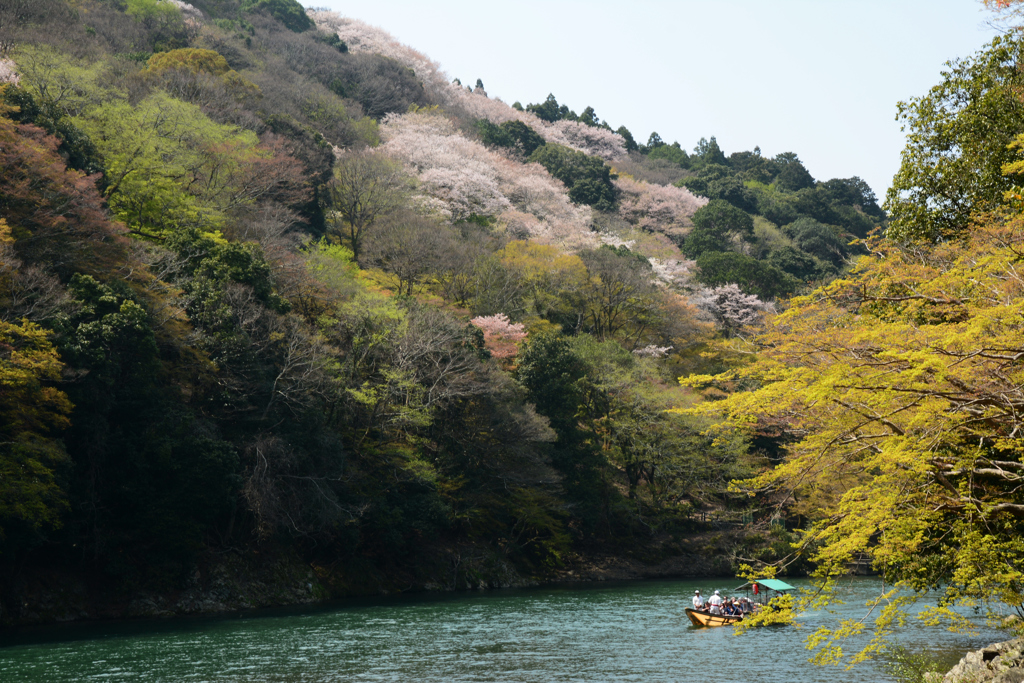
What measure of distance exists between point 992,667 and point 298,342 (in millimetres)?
21155

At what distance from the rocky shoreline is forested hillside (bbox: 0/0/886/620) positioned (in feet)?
61.2

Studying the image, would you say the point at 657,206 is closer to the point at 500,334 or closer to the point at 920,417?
the point at 500,334

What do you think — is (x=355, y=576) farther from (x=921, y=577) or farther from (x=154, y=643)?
(x=921, y=577)

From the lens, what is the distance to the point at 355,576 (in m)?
27.8

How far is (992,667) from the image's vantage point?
11391mm

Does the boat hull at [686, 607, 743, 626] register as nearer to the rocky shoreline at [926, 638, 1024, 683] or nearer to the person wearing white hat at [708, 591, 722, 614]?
the person wearing white hat at [708, 591, 722, 614]

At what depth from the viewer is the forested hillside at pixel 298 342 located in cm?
2016

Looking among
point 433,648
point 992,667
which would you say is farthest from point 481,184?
point 992,667

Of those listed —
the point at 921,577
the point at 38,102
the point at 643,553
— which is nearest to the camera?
the point at 921,577

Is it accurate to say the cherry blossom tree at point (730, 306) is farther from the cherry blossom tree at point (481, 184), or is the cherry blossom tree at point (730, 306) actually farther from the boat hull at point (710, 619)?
the boat hull at point (710, 619)

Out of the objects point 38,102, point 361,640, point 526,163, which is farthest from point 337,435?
point 526,163

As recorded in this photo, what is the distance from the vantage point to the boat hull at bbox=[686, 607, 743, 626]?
21375 millimetres

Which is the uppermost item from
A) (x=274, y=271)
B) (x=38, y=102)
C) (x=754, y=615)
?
(x=38, y=102)

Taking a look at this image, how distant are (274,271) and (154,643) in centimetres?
1571
